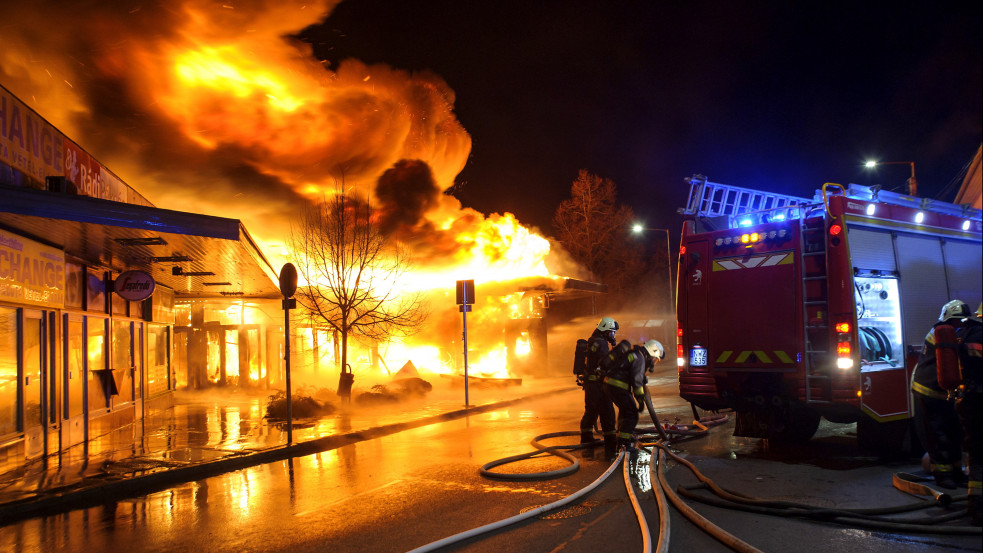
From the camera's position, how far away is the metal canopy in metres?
8.02

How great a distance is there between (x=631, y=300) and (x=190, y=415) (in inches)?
1273

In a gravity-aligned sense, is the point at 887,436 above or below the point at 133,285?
below

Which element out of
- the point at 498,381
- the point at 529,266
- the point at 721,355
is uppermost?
the point at 529,266

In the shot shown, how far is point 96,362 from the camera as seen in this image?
12242 mm

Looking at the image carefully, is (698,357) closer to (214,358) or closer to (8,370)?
(8,370)

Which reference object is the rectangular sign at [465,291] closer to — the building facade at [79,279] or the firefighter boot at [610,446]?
the building facade at [79,279]

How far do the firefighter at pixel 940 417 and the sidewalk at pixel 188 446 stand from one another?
307 inches

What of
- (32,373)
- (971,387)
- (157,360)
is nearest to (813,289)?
(971,387)

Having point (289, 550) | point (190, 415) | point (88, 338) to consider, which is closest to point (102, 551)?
point (289, 550)

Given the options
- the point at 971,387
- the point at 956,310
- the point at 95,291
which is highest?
the point at 95,291

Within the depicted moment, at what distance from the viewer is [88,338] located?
461 inches

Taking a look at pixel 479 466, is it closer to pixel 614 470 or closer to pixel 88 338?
pixel 614 470

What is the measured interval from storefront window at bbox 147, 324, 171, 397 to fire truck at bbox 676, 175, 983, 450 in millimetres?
12546

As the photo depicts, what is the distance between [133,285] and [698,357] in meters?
10.6
